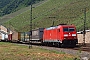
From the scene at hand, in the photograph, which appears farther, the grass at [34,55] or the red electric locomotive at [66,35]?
the red electric locomotive at [66,35]

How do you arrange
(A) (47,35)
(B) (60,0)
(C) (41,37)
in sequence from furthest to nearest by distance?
(B) (60,0)
(C) (41,37)
(A) (47,35)

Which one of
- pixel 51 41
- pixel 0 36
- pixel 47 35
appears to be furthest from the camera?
pixel 0 36

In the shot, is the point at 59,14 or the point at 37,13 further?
the point at 37,13

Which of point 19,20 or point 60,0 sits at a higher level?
point 60,0

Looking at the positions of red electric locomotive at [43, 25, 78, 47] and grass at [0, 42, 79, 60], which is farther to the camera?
red electric locomotive at [43, 25, 78, 47]

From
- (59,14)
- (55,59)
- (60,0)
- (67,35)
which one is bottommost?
(55,59)

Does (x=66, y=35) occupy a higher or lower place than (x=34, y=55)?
higher

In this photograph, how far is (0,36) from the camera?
4611 inches

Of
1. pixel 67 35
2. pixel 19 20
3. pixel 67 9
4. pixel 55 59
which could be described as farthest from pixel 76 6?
pixel 55 59

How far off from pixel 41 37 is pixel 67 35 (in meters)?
22.3

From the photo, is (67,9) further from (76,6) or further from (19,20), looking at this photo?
(19,20)

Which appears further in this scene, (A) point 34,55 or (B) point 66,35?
(B) point 66,35

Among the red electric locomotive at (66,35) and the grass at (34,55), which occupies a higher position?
the red electric locomotive at (66,35)

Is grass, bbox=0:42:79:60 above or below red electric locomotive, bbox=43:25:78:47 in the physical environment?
below
